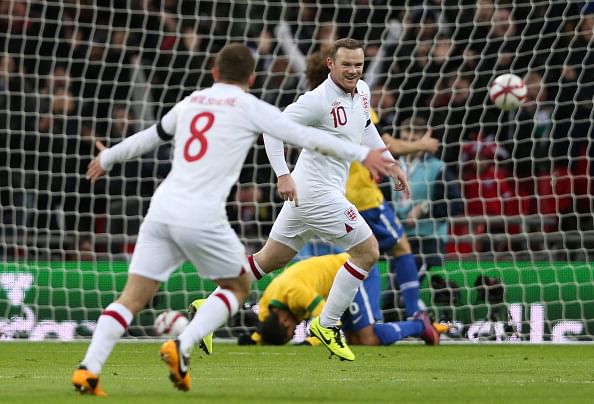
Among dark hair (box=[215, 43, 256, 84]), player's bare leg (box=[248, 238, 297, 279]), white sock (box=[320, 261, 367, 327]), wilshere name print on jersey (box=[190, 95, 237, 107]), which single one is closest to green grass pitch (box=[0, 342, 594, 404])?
white sock (box=[320, 261, 367, 327])

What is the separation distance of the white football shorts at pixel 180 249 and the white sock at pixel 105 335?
0.21 m

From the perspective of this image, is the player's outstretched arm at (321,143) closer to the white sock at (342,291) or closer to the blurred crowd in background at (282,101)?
the white sock at (342,291)

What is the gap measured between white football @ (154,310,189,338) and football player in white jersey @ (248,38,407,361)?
10.5 ft

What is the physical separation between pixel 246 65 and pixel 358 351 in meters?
4.45

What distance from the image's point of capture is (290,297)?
35.4 feet

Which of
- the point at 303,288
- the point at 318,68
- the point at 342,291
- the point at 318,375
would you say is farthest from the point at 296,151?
the point at 318,375

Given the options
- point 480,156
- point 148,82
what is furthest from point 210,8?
Result: point 480,156

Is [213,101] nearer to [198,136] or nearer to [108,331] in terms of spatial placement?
[198,136]

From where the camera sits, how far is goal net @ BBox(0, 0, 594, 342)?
40.4ft

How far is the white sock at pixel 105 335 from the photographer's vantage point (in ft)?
19.5

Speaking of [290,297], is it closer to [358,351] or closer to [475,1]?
[358,351]

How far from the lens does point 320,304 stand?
10.7 m

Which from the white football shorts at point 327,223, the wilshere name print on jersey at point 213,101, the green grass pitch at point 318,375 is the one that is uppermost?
the wilshere name print on jersey at point 213,101

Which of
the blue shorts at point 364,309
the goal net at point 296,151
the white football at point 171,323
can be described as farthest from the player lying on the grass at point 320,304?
the goal net at point 296,151
